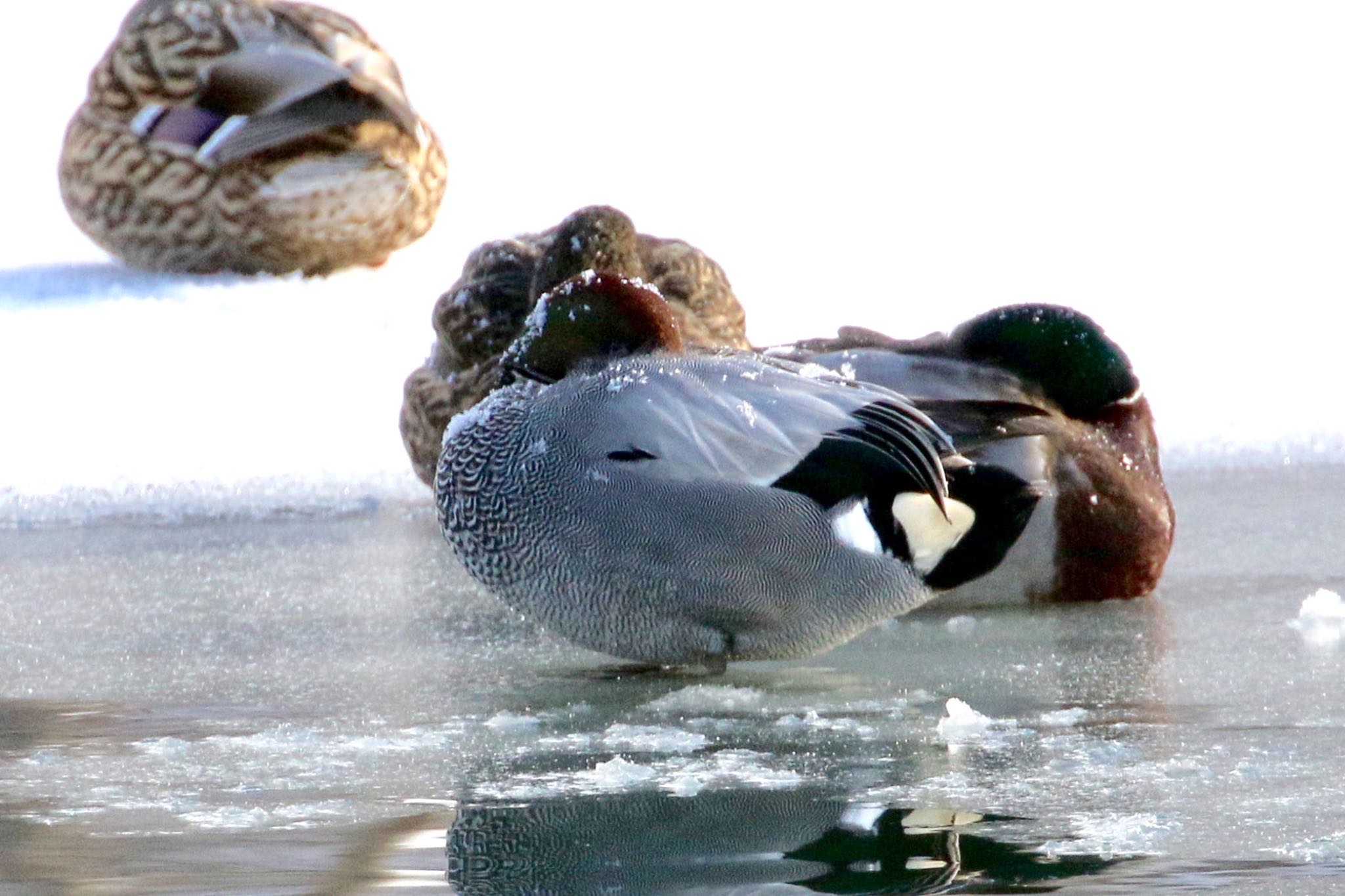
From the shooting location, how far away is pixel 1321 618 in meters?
3.64

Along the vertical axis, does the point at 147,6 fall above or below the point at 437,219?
above

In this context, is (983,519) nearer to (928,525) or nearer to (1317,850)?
(928,525)

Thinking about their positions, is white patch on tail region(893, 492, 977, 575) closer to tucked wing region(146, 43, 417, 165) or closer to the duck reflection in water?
the duck reflection in water

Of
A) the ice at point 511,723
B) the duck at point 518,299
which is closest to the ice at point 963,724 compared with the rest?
the ice at point 511,723

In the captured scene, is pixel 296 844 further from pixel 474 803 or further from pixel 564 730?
pixel 564 730

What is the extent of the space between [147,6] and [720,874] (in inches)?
239

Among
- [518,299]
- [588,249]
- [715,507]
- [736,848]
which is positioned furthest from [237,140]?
[736,848]

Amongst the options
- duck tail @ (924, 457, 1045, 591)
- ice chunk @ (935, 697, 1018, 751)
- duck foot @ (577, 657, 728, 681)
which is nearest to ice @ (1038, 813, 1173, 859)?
ice chunk @ (935, 697, 1018, 751)

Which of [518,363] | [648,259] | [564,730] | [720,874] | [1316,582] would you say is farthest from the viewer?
[648,259]

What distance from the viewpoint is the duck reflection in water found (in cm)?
212

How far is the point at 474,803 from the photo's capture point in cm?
250

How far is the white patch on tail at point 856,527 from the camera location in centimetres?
311

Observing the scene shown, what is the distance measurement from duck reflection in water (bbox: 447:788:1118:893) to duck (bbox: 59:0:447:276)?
5028mm

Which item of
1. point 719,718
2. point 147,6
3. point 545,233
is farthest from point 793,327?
point 719,718
